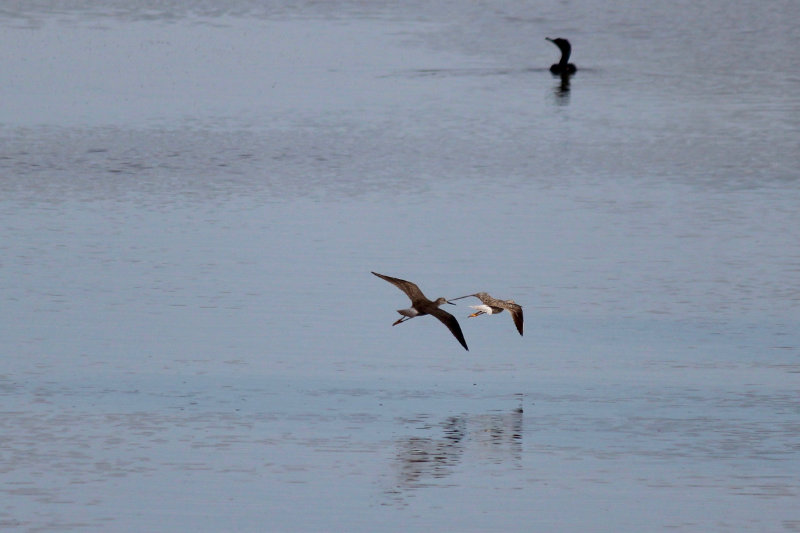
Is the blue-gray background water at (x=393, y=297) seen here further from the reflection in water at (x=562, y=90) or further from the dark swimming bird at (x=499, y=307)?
the dark swimming bird at (x=499, y=307)

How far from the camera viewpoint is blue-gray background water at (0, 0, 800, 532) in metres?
11.6

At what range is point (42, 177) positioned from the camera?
23547 millimetres

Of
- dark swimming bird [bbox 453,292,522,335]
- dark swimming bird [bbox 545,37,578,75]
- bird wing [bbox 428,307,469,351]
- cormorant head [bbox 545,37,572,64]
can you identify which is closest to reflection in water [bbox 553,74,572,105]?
dark swimming bird [bbox 545,37,578,75]

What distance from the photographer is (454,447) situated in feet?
40.2

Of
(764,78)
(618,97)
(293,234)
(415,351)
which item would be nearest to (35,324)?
(415,351)

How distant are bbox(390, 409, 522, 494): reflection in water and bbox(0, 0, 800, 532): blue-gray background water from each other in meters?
0.03

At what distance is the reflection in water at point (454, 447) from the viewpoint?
1175 centimetres

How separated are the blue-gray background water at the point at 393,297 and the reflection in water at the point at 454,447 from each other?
1.1 inches

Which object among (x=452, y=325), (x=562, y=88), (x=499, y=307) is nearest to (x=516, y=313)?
(x=499, y=307)

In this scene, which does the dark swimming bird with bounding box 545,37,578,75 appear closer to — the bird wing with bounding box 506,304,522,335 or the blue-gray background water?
the blue-gray background water

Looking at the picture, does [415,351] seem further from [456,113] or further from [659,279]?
[456,113]

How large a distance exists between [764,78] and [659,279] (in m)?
18.0

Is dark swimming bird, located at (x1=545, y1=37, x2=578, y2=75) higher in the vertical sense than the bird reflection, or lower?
higher

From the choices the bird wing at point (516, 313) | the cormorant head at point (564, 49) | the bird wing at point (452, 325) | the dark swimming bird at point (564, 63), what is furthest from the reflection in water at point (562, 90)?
the bird wing at point (452, 325)
